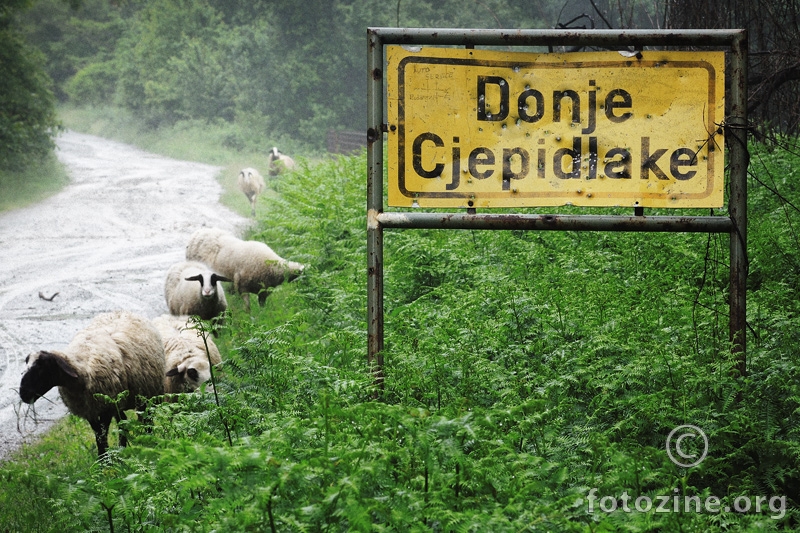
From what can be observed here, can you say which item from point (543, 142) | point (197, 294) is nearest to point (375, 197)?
point (543, 142)

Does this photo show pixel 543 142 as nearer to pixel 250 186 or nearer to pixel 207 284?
pixel 207 284

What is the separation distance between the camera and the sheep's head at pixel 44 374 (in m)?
7.02

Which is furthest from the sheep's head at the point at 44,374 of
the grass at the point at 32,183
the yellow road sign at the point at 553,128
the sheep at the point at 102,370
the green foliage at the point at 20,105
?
the green foliage at the point at 20,105

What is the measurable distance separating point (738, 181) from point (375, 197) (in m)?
2.19

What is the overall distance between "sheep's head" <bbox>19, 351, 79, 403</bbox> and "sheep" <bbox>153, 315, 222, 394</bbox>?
96 centimetres

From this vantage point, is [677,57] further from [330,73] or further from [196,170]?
[330,73]

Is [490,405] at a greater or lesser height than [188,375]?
greater

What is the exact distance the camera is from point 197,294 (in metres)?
10.8

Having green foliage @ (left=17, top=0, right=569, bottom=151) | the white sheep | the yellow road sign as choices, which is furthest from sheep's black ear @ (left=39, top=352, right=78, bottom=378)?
green foliage @ (left=17, top=0, right=569, bottom=151)

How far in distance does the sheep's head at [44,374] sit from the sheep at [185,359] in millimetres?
962

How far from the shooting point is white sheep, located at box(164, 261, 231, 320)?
1046cm

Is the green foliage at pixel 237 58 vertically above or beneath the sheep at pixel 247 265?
above

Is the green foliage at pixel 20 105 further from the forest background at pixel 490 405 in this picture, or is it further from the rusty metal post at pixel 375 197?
the rusty metal post at pixel 375 197

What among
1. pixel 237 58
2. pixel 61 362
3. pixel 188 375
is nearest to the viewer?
pixel 61 362
